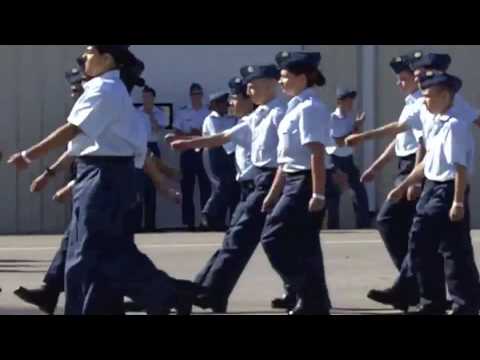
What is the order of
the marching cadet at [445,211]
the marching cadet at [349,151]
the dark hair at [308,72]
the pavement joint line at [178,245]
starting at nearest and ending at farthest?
the marching cadet at [445,211] < the dark hair at [308,72] < the pavement joint line at [178,245] < the marching cadet at [349,151]

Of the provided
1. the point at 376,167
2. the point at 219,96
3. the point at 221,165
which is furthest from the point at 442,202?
the point at 219,96

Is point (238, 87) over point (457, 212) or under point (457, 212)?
over

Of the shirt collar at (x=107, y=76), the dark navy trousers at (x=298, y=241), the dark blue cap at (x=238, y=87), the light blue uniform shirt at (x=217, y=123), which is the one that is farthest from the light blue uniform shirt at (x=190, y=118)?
the shirt collar at (x=107, y=76)

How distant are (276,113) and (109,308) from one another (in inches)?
104

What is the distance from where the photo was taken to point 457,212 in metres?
10.4

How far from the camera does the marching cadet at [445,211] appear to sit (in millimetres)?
10484

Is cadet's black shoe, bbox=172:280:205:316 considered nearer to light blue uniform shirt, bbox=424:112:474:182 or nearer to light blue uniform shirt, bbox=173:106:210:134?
light blue uniform shirt, bbox=424:112:474:182

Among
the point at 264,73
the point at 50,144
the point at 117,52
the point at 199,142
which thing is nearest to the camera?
the point at 50,144

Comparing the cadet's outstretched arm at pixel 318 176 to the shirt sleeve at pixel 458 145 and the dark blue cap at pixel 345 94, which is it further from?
the dark blue cap at pixel 345 94

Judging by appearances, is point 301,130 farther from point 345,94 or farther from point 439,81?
point 345,94

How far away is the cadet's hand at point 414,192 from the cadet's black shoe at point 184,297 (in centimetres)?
216

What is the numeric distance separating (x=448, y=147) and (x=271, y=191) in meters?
1.31
